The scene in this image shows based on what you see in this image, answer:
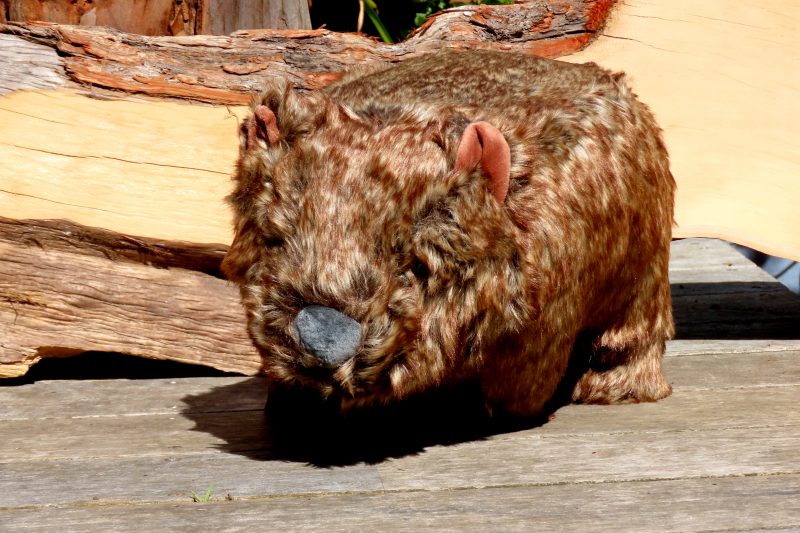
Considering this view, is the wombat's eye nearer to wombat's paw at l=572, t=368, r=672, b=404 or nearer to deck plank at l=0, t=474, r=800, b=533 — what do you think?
deck plank at l=0, t=474, r=800, b=533

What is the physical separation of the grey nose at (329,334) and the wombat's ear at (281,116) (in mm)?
499

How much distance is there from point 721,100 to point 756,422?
1.61 metres

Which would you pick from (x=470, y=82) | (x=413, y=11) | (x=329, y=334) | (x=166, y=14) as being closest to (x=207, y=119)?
(x=166, y=14)

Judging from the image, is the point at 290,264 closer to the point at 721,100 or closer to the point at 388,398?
the point at 388,398

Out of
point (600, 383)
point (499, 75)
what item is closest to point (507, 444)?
point (600, 383)

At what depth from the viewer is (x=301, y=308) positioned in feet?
8.43

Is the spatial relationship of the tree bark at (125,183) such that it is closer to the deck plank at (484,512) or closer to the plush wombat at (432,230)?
the plush wombat at (432,230)

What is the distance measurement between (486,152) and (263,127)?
58 centimetres

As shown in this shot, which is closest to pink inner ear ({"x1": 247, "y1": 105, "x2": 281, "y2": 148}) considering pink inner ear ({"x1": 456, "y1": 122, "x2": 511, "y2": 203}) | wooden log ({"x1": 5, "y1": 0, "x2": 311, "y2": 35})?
pink inner ear ({"x1": 456, "y1": 122, "x2": 511, "y2": 203})

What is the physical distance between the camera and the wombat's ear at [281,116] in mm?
2750

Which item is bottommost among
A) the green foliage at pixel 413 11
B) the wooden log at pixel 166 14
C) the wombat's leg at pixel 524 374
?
the wombat's leg at pixel 524 374

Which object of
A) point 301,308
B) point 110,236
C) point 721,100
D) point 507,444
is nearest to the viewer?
point 301,308

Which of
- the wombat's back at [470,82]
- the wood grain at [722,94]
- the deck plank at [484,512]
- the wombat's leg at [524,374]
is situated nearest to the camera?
the deck plank at [484,512]

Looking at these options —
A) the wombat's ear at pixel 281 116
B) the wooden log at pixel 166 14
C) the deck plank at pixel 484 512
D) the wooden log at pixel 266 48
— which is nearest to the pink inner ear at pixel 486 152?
the wombat's ear at pixel 281 116
